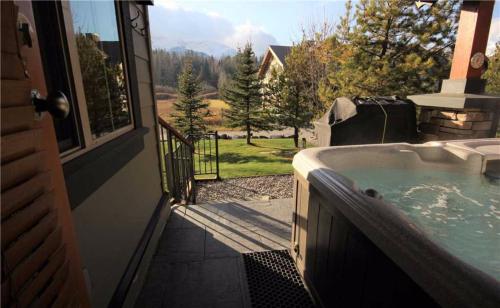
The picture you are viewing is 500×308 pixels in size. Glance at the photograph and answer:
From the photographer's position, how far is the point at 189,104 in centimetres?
1374

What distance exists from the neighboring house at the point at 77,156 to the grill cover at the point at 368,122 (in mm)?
2115

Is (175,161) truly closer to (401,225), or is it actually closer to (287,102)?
(401,225)

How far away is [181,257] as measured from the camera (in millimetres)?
2145

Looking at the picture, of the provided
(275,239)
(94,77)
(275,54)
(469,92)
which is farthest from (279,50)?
(94,77)

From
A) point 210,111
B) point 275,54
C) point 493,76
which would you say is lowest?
point 210,111

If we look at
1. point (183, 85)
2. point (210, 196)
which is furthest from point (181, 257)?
point (183, 85)

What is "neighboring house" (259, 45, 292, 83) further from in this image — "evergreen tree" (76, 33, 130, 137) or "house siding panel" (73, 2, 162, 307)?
"evergreen tree" (76, 33, 130, 137)

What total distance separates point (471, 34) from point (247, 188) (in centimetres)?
363

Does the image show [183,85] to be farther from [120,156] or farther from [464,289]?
[464,289]

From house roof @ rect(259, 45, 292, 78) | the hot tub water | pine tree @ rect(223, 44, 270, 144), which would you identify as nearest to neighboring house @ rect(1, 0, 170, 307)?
the hot tub water

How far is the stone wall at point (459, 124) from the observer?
291cm

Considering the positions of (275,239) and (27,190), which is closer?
(27,190)

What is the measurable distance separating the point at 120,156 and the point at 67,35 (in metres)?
0.68

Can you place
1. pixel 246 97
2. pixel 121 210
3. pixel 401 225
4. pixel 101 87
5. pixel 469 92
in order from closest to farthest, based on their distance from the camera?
pixel 401 225, pixel 101 87, pixel 121 210, pixel 469 92, pixel 246 97
